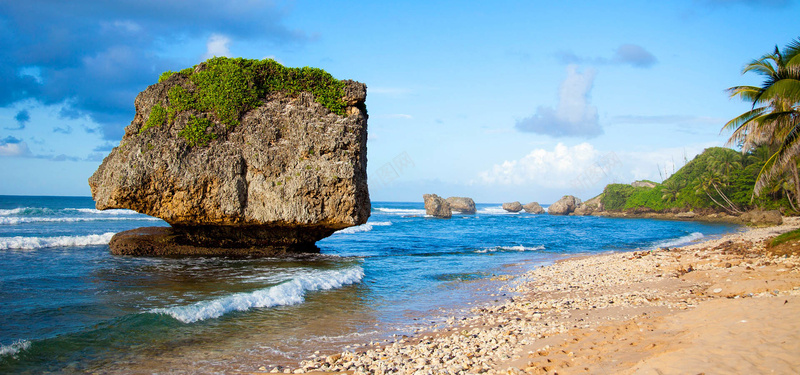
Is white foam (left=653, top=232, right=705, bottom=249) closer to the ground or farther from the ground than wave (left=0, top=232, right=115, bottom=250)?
closer to the ground

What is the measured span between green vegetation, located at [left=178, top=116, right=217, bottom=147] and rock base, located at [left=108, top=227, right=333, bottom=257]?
3801 mm

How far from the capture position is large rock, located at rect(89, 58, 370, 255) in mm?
15039

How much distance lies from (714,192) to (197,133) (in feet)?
213

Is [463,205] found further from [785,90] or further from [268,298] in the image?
[268,298]

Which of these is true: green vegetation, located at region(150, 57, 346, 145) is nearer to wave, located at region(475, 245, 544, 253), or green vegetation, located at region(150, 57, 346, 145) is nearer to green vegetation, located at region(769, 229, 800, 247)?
wave, located at region(475, 245, 544, 253)

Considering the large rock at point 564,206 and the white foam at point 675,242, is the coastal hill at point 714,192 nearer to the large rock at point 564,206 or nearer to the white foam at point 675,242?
the large rock at point 564,206

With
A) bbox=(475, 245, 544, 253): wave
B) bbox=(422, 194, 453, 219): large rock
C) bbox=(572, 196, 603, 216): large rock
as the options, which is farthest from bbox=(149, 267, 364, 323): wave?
bbox=(572, 196, 603, 216): large rock

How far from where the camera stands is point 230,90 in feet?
52.3

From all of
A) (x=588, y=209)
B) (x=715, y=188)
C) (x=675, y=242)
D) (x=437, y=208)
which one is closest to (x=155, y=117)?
(x=675, y=242)

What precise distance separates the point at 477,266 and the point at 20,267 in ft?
53.3

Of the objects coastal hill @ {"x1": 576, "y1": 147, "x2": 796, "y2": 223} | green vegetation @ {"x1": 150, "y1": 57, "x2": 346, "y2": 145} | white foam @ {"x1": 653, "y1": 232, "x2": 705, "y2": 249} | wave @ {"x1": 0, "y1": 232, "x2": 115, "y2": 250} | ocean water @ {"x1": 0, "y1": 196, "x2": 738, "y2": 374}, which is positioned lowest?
white foam @ {"x1": 653, "y1": 232, "x2": 705, "y2": 249}

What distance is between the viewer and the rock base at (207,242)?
1709cm

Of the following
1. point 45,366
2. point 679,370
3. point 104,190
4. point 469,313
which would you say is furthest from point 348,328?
point 104,190

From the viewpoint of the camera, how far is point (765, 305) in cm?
690
